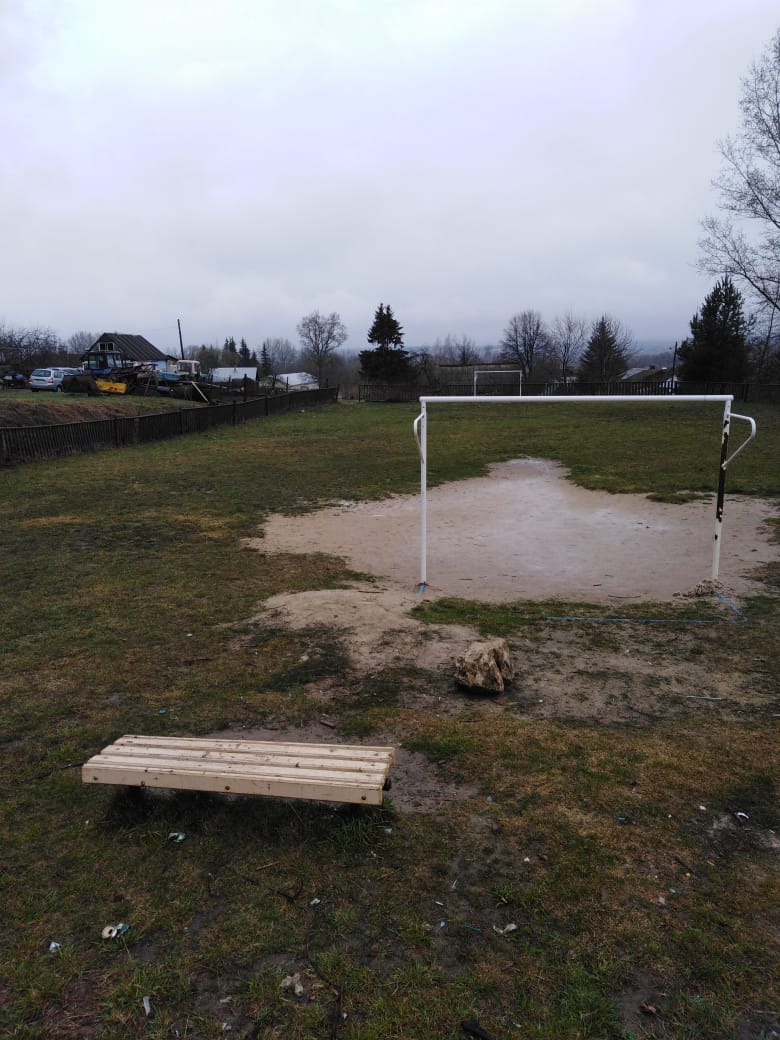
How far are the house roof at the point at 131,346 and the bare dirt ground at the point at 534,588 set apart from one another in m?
50.9

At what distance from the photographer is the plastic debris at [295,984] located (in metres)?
2.42

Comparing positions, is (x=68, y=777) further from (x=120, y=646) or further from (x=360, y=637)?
(x=360, y=637)

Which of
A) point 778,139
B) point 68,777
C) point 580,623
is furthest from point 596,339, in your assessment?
point 68,777

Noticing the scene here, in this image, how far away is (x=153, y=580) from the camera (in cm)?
777

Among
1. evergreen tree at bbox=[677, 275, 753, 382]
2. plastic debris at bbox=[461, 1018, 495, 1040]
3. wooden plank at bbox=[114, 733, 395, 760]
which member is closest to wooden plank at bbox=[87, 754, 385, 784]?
wooden plank at bbox=[114, 733, 395, 760]

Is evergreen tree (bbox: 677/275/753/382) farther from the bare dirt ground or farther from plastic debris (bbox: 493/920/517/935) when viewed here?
plastic debris (bbox: 493/920/517/935)

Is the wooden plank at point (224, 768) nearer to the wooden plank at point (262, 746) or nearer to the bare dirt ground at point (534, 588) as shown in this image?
the wooden plank at point (262, 746)

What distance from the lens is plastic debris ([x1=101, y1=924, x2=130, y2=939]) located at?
270cm

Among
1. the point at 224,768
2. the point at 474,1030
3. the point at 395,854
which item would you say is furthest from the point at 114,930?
the point at 474,1030

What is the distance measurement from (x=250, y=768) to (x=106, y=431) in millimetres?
18757

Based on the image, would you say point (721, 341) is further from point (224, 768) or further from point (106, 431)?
point (224, 768)

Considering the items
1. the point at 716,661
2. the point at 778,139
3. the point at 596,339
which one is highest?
→ the point at 778,139

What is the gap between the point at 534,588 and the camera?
7.66m

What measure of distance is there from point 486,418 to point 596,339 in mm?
31787
